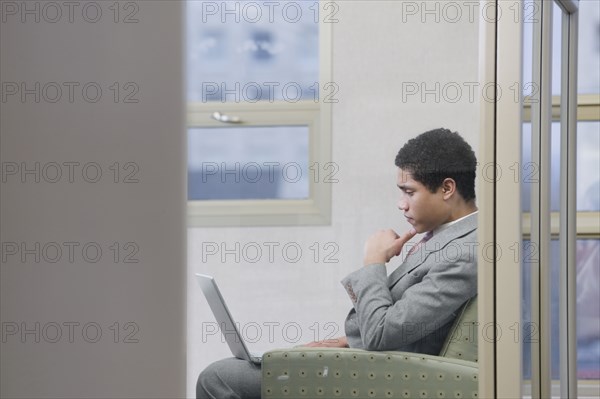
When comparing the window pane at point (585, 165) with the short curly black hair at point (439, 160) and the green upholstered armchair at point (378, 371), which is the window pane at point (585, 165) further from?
the green upholstered armchair at point (378, 371)

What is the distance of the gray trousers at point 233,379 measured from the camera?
1771mm

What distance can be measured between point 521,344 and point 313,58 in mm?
788

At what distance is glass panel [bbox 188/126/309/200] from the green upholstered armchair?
0.37 m

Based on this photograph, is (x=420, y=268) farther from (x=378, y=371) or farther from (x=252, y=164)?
(x=252, y=164)

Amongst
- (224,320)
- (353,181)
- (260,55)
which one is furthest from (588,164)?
(224,320)

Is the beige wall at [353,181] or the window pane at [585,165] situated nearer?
the beige wall at [353,181]

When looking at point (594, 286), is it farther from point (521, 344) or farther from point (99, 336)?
point (99, 336)

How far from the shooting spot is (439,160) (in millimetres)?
1763

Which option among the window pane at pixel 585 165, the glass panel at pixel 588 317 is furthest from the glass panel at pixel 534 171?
the glass panel at pixel 588 317

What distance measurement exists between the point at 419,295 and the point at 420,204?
0.66 feet

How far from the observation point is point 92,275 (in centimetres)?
188

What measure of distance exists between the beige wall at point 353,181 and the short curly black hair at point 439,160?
0.02 metres

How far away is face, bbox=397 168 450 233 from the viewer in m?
1.76

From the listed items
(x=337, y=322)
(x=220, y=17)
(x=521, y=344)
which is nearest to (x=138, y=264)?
(x=337, y=322)
